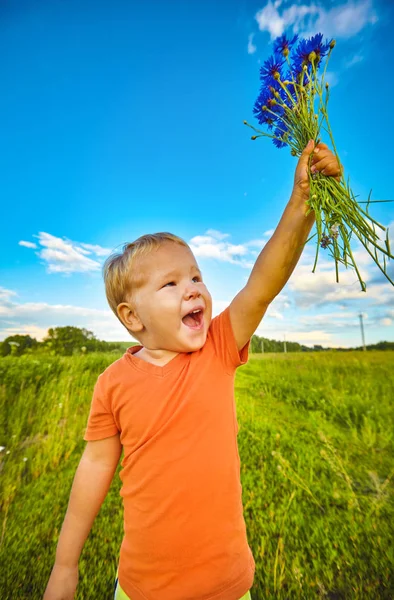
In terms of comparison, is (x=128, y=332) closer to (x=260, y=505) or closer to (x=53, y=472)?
(x=260, y=505)

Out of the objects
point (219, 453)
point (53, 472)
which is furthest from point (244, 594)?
point (53, 472)

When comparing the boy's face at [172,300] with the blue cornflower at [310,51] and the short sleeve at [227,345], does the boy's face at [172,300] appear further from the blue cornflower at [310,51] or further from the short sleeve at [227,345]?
the blue cornflower at [310,51]

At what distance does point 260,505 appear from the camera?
2773 mm

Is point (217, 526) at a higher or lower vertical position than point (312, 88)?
lower

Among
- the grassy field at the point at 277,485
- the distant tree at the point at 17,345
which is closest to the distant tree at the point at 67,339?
the distant tree at the point at 17,345

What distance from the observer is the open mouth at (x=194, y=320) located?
1.47m

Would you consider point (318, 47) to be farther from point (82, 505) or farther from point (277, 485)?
point (277, 485)

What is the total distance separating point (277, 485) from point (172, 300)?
7.59 feet

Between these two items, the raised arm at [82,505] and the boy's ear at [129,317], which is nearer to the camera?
the raised arm at [82,505]

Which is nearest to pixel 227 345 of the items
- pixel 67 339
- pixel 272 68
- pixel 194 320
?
pixel 194 320

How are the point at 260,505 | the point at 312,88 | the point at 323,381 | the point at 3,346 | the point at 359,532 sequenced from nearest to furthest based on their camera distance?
the point at 312,88, the point at 359,532, the point at 260,505, the point at 323,381, the point at 3,346

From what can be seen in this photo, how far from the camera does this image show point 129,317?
5.40 feet

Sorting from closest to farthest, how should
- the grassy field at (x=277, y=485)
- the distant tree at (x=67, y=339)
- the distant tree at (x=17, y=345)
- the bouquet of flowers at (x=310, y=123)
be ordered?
the bouquet of flowers at (x=310, y=123) → the grassy field at (x=277, y=485) → the distant tree at (x=17, y=345) → the distant tree at (x=67, y=339)

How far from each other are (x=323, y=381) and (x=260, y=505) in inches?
129
